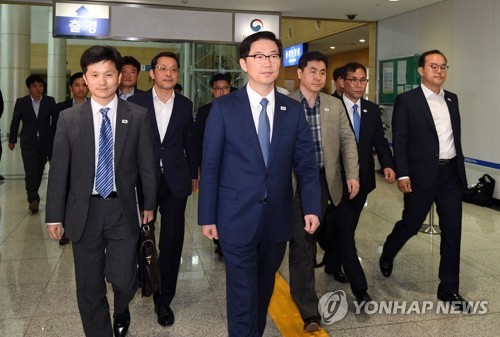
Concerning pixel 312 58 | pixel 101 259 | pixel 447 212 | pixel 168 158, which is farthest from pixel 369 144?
pixel 101 259

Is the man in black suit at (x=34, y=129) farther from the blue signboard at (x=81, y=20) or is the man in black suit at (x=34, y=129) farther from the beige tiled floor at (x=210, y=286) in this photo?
the blue signboard at (x=81, y=20)

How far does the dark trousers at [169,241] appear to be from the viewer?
329 centimetres

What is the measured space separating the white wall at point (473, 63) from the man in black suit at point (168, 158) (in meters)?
5.63

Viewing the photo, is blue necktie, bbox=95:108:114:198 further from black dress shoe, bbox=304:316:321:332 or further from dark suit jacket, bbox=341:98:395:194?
dark suit jacket, bbox=341:98:395:194

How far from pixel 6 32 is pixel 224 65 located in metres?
8.70

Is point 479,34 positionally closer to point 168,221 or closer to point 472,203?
point 472,203

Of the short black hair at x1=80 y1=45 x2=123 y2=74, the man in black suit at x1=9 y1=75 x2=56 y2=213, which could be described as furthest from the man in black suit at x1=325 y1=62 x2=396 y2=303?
the man in black suit at x1=9 y1=75 x2=56 y2=213

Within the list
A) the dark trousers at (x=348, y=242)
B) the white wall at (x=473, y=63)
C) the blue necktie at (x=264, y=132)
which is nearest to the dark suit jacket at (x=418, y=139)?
the dark trousers at (x=348, y=242)

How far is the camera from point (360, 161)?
3.73 metres

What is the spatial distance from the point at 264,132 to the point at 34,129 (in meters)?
5.17

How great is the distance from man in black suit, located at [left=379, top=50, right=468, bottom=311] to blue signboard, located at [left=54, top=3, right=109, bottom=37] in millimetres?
6371

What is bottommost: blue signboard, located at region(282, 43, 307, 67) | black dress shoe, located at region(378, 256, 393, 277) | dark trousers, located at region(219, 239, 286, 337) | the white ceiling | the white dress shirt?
black dress shoe, located at region(378, 256, 393, 277)

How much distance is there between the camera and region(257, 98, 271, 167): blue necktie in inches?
93.7

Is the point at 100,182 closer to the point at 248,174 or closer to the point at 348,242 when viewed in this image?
the point at 248,174
